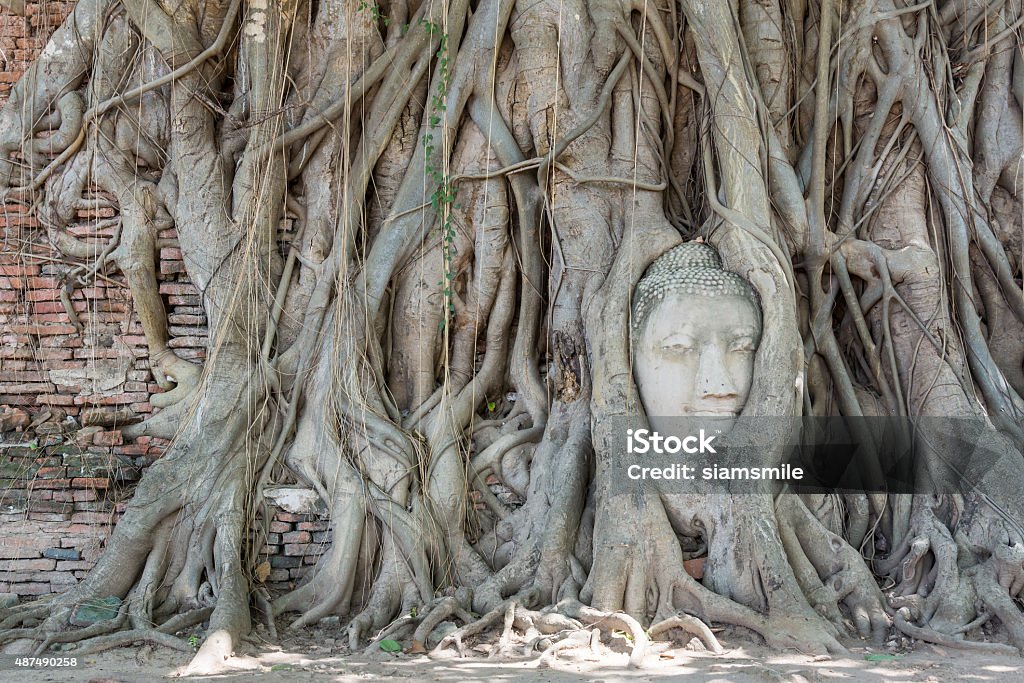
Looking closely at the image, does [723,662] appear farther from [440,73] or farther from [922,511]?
[440,73]

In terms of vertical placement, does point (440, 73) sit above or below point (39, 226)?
above

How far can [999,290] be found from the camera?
4.71 meters

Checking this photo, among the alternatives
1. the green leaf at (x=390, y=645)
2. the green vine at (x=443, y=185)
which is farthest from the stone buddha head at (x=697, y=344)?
the green leaf at (x=390, y=645)

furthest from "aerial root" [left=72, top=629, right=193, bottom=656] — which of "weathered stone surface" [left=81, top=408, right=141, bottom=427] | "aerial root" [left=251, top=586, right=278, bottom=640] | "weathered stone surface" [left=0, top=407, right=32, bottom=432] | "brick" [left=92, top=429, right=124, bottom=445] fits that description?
"weathered stone surface" [left=0, top=407, right=32, bottom=432]

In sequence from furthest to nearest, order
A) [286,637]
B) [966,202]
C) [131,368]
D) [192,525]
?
[131,368] → [966,202] → [192,525] → [286,637]

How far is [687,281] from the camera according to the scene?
4.05m

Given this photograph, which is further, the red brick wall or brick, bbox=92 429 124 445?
brick, bbox=92 429 124 445

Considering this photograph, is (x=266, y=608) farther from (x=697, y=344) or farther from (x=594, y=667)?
(x=697, y=344)

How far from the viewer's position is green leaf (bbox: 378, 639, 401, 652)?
375cm

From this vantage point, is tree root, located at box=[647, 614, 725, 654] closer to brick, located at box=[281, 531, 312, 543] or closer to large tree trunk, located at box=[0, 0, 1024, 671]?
large tree trunk, located at box=[0, 0, 1024, 671]

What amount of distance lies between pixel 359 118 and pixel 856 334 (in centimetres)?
267

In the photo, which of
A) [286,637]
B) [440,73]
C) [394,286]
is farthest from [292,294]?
[286,637]

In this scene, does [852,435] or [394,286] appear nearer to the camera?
[852,435]

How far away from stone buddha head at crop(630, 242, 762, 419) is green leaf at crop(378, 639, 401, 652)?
139 centimetres
